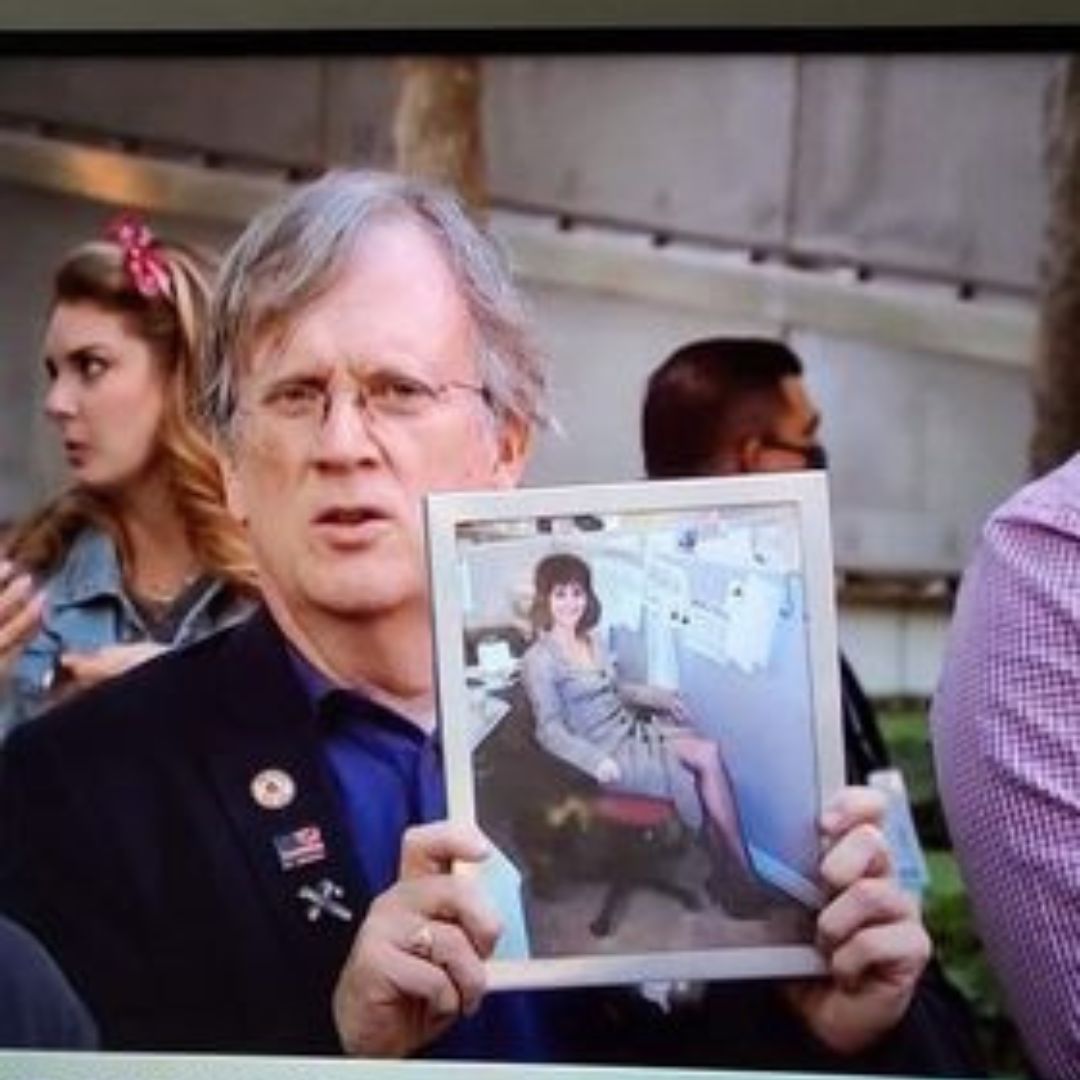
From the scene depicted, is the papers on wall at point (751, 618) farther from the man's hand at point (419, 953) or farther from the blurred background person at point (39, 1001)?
the blurred background person at point (39, 1001)

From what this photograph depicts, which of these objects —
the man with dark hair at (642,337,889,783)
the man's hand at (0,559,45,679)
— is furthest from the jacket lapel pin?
the man with dark hair at (642,337,889,783)

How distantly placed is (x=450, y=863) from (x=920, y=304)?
1.13 metres

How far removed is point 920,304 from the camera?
3.88 metres

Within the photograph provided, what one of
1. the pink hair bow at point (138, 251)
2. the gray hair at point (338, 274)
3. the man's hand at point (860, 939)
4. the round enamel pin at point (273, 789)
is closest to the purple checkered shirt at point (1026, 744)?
the man's hand at point (860, 939)

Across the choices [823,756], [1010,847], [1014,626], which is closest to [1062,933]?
[1010,847]

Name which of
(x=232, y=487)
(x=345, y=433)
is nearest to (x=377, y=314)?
(x=345, y=433)

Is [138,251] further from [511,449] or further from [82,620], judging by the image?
[511,449]

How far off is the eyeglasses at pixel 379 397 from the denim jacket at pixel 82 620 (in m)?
0.32

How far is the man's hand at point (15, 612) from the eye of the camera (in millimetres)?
3990

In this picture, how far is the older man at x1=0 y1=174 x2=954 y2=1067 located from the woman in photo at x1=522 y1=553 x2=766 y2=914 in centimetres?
18

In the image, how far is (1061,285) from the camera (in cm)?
384

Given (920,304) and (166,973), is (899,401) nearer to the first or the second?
(920,304)

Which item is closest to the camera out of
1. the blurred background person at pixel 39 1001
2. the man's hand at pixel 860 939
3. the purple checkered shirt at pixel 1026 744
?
the purple checkered shirt at pixel 1026 744

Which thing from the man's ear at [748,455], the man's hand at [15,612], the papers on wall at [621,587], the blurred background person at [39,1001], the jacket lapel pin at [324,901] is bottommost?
the blurred background person at [39,1001]
